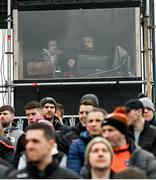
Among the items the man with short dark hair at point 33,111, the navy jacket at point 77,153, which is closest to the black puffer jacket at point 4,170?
the navy jacket at point 77,153

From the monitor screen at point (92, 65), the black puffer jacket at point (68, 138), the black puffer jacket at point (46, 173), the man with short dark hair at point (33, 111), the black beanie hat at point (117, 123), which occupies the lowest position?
the black puffer jacket at point (46, 173)

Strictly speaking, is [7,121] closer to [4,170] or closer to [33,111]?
[33,111]

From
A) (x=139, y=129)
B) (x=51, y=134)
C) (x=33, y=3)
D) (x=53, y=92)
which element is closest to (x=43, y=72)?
(x=53, y=92)

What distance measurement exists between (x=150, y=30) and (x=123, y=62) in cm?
92

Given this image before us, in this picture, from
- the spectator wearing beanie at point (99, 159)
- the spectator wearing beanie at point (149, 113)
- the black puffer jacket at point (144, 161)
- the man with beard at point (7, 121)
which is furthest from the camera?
the man with beard at point (7, 121)

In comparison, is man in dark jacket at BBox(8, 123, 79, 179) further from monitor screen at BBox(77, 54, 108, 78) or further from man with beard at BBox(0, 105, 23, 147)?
A: monitor screen at BBox(77, 54, 108, 78)

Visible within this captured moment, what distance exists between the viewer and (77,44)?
12.9 m

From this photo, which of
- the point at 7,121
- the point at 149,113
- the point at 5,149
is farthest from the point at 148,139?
the point at 7,121

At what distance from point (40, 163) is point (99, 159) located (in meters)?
0.59

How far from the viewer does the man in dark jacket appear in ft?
20.8

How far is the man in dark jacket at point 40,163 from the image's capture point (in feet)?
20.8

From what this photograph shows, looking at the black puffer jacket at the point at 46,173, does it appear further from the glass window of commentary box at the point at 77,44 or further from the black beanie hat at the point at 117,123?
the glass window of commentary box at the point at 77,44

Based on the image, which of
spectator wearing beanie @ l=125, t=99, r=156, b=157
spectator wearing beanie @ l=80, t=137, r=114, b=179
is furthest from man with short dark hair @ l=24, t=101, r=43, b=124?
spectator wearing beanie @ l=80, t=137, r=114, b=179

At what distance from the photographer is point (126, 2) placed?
42.3 ft
